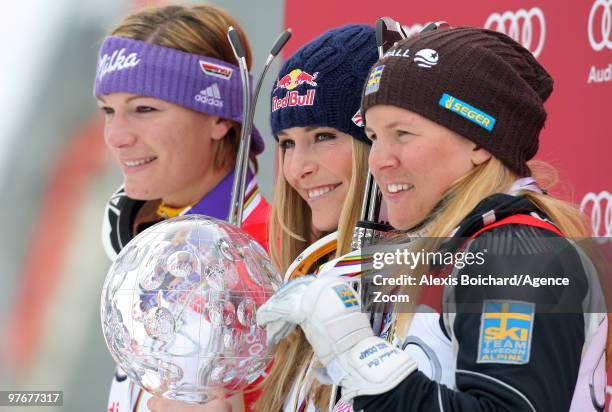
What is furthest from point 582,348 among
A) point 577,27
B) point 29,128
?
point 29,128

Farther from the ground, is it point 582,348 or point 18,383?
point 582,348

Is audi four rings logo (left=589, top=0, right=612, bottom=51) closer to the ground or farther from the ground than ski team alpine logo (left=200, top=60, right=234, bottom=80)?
farther from the ground

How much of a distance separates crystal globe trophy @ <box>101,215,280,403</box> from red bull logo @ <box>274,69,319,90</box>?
0.54 m

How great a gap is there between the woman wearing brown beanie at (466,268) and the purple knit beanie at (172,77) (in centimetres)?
99

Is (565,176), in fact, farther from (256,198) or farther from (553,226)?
(553,226)

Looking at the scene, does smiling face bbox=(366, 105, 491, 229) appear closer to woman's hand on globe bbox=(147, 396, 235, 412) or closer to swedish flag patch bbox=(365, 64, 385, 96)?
swedish flag patch bbox=(365, 64, 385, 96)

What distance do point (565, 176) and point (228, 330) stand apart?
51.6 inches

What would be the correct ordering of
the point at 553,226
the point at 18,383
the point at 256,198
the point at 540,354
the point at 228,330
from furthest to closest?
the point at 18,383 → the point at 256,198 → the point at 228,330 → the point at 553,226 → the point at 540,354

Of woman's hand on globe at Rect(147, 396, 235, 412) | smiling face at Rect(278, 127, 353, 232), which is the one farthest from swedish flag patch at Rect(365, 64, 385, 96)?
woman's hand on globe at Rect(147, 396, 235, 412)

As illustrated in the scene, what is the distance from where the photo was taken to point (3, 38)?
15.0 feet

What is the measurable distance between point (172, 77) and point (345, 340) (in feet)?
4.36

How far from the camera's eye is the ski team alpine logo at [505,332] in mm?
1341

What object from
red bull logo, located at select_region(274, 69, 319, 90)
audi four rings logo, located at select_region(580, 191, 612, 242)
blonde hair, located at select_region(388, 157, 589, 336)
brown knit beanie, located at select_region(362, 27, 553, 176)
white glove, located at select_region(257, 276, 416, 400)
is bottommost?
audi four rings logo, located at select_region(580, 191, 612, 242)

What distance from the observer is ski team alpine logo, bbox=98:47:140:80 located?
256cm
